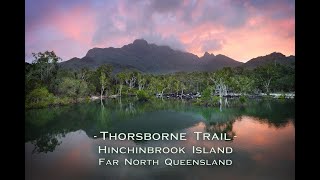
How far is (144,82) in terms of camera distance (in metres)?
6.61

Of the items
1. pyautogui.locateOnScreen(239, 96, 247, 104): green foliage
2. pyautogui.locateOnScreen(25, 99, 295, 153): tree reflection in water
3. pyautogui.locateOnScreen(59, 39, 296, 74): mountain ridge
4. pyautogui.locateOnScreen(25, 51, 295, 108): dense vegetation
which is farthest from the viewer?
pyautogui.locateOnScreen(239, 96, 247, 104): green foliage

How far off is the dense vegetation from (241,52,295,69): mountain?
0.11 metres

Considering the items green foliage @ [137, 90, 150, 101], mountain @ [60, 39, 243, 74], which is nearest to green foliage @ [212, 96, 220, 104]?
mountain @ [60, 39, 243, 74]

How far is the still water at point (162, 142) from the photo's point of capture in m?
4.66

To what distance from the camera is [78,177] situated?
15.7 ft

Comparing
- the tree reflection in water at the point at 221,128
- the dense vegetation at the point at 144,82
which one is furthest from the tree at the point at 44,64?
the tree reflection in water at the point at 221,128

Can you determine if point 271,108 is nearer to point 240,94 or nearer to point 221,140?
point 240,94

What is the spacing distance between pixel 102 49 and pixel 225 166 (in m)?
2.74

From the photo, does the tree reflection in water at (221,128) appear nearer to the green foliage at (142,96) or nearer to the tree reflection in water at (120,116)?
the tree reflection in water at (120,116)

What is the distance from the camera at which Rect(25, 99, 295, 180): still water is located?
4.66 metres

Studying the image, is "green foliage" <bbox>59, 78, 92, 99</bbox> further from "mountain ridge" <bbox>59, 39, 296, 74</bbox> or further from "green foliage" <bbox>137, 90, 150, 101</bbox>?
"green foliage" <bbox>137, 90, 150, 101</bbox>

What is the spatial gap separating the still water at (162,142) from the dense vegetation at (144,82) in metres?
0.47

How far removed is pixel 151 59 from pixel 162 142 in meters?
1.92
